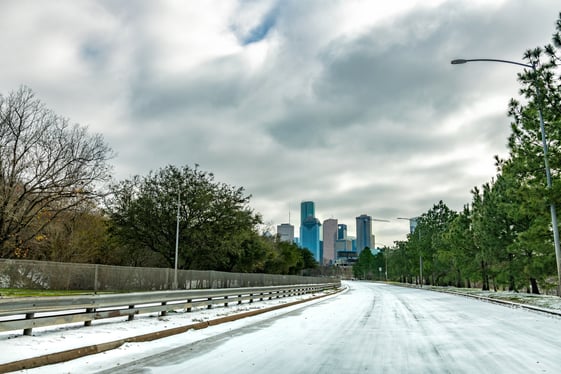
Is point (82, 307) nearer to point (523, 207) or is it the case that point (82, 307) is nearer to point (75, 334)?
point (75, 334)

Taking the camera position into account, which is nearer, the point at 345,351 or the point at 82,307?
the point at 345,351

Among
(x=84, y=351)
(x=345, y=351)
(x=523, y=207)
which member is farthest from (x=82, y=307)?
(x=523, y=207)

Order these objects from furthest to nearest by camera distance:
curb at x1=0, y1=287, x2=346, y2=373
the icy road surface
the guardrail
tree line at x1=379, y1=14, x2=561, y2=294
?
tree line at x1=379, y1=14, x2=561, y2=294 → the guardrail → the icy road surface → curb at x1=0, y1=287, x2=346, y2=373

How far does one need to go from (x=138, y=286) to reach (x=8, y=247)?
1105 cm

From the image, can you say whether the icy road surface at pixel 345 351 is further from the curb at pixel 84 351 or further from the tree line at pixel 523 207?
the tree line at pixel 523 207

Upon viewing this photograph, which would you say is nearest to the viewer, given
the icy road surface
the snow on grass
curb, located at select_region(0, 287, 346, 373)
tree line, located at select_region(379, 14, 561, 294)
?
curb, located at select_region(0, 287, 346, 373)

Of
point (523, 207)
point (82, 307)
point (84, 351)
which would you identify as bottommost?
point (84, 351)

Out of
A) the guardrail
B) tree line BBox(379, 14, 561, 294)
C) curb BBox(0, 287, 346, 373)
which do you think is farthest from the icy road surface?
tree line BBox(379, 14, 561, 294)

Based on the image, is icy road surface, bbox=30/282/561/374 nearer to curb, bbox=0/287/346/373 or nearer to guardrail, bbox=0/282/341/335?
curb, bbox=0/287/346/373

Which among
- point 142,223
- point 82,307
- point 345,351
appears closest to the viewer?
point 345,351

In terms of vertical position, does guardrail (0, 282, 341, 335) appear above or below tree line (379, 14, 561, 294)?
below

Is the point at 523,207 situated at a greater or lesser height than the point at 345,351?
greater

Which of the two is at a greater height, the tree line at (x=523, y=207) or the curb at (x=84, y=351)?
the tree line at (x=523, y=207)

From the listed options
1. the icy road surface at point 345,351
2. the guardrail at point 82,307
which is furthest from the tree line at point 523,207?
the guardrail at point 82,307
